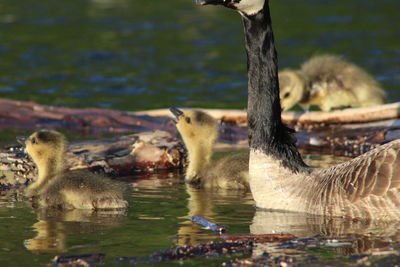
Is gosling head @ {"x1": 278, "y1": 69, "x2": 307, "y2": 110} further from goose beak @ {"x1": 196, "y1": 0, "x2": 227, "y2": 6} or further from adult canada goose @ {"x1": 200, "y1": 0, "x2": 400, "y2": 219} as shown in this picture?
goose beak @ {"x1": 196, "y1": 0, "x2": 227, "y2": 6}

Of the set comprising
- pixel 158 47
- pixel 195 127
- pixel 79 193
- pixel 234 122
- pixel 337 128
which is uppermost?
pixel 158 47

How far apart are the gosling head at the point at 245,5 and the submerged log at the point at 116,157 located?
320cm

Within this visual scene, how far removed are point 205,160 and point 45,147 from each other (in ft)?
6.86

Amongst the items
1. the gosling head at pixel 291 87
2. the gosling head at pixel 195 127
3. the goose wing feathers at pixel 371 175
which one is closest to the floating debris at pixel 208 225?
the goose wing feathers at pixel 371 175

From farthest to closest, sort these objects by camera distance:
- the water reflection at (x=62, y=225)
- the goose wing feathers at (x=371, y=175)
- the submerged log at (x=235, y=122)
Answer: the submerged log at (x=235, y=122)
the goose wing feathers at (x=371, y=175)
the water reflection at (x=62, y=225)

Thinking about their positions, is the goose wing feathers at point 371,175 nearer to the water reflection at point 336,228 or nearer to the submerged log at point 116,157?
the water reflection at point 336,228

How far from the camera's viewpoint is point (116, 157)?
11.2m

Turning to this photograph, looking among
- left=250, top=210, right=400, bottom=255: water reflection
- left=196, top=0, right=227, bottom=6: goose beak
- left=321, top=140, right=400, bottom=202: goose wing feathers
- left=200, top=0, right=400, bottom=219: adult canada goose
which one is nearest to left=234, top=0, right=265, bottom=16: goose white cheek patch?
left=200, top=0, right=400, bottom=219: adult canada goose

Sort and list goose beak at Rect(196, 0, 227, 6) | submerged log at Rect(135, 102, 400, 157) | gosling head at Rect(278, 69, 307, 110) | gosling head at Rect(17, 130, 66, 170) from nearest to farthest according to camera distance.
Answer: goose beak at Rect(196, 0, 227, 6) < gosling head at Rect(17, 130, 66, 170) < submerged log at Rect(135, 102, 400, 157) < gosling head at Rect(278, 69, 307, 110)

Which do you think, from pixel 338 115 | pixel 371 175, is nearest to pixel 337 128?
pixel 338 115

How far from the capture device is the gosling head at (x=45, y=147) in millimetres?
9609

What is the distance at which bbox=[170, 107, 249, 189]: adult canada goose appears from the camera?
10.2 m

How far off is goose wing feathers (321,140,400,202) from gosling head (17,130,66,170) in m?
3.00

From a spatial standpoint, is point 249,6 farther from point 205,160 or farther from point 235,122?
point 235,122
